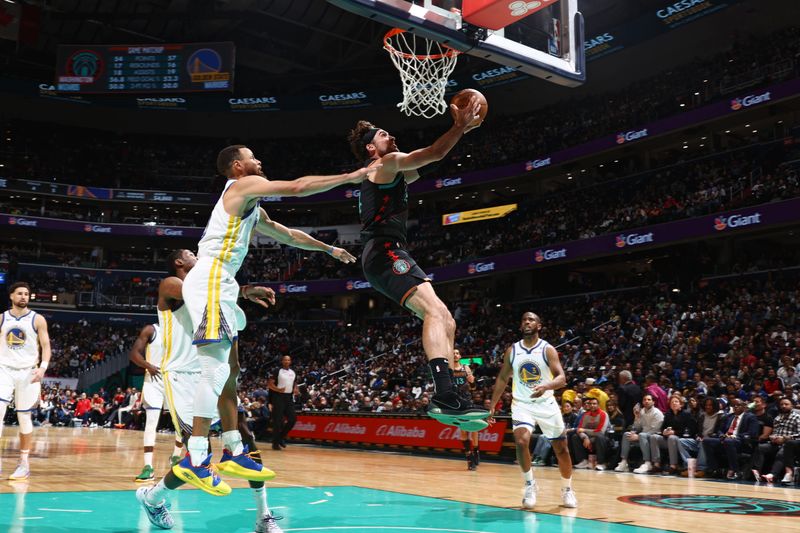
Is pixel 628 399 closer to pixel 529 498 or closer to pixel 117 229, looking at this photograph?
pixel 529 498

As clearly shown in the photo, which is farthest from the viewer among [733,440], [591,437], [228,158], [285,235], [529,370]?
[591,437]

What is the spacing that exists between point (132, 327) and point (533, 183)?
23.2 metres

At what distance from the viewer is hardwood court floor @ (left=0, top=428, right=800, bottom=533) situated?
18.0ft

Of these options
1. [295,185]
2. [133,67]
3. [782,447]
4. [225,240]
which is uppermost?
[133,67]

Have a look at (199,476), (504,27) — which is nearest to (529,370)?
(504,27)

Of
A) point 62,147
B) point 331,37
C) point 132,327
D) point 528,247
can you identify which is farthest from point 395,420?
point 62,147

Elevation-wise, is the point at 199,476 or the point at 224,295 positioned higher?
the point at 224,295

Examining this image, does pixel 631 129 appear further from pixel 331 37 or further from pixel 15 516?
pixel 15 516

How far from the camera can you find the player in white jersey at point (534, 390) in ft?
24.5

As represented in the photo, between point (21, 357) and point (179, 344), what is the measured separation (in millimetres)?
2992

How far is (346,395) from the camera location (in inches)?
935

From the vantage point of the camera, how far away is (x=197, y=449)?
4.52m

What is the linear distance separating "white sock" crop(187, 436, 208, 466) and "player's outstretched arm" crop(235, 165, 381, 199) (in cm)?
157

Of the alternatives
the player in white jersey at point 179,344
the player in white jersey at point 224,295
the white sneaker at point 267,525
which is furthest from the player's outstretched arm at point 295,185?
the white sneaker at point 267,525
